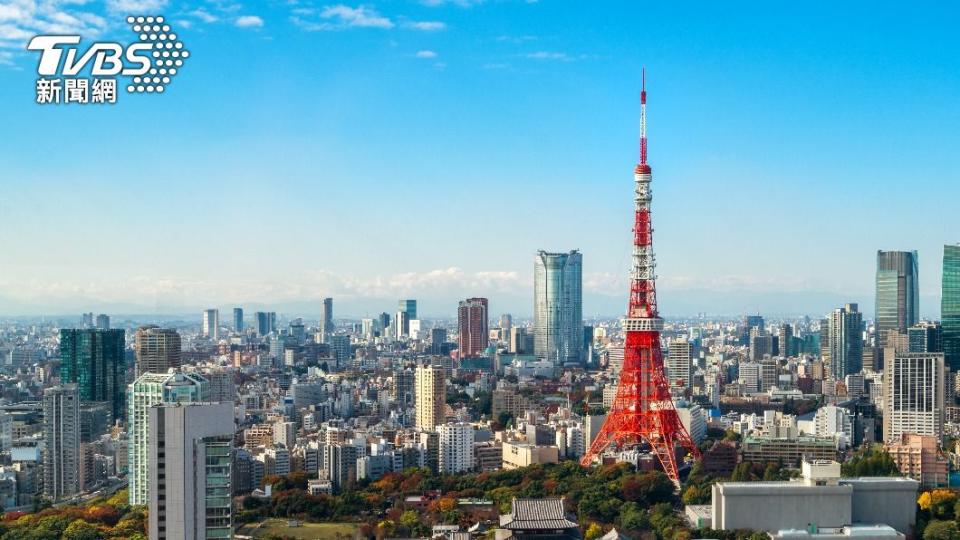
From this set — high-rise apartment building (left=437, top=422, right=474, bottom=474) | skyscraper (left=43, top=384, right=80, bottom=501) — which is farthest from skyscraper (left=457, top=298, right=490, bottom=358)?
skyscraper (left=43, top=384, right=80, bottom=501)

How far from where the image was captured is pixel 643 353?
15773 mm

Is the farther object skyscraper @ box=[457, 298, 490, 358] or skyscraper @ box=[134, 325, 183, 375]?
skyscraper @ box=[457, 298, 490, 358]

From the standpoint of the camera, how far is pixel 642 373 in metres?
15.8

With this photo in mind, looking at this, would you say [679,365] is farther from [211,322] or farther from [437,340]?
[211,322]

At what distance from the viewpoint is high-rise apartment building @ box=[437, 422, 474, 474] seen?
1677 cm

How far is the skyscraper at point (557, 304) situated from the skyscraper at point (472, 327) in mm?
1789

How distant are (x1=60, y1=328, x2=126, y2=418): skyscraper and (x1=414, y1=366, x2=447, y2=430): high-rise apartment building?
504 cm

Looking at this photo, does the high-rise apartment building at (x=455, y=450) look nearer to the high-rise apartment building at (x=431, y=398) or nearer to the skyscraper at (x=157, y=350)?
the high-rise apartment building at (x=431, y=398)

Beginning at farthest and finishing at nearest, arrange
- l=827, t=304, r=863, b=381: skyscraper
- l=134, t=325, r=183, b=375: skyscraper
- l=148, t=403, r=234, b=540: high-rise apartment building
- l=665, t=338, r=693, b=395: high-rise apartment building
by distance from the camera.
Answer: l=827, t=304, r=863, b=381: skyscraper, l=665, t=338, r=693, b=395: high-rise apartment building, l=134, t=325, r=183, b=375: skyscraper, l=148, t=403, r=234, b=540: high-rise apartment building

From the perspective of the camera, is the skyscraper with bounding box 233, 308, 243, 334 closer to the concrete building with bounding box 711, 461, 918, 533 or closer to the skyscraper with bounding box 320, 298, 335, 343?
the skyscraper with bounding box 320, 298, 335, 343

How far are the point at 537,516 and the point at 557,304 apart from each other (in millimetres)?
31801

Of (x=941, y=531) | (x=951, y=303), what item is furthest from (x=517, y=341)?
(x=941, y=531)

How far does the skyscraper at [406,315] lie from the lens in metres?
51.1

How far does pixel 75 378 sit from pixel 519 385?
35.1 feet
